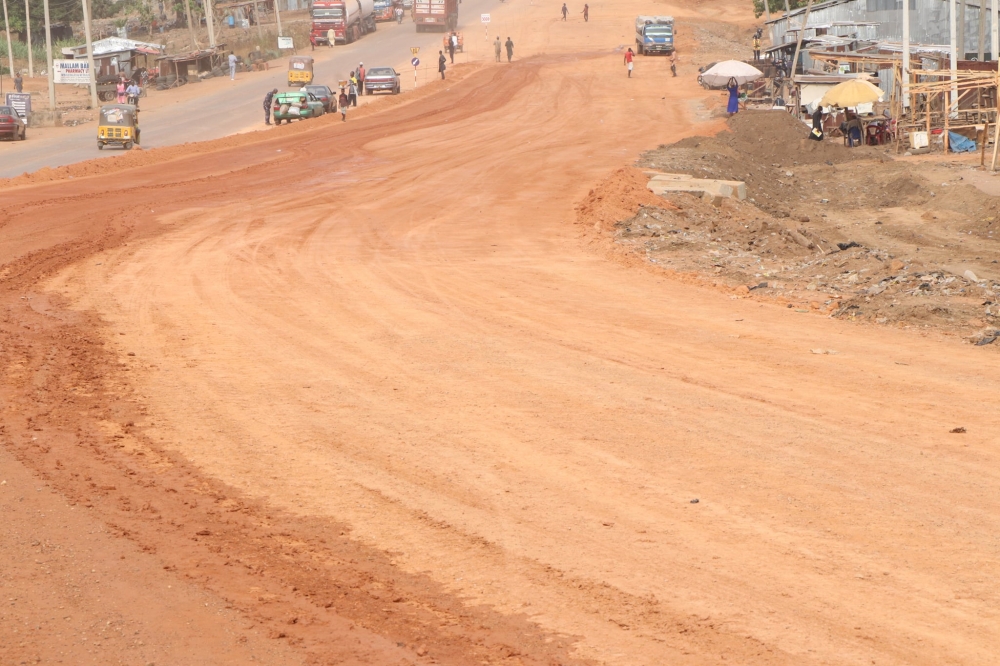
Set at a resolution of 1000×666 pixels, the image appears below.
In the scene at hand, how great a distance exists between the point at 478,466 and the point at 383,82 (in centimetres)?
5058

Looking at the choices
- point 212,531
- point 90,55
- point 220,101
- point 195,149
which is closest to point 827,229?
point 212,531

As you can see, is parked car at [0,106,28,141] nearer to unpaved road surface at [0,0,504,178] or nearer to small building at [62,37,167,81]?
unpaved road surface at [0,0,504,178]

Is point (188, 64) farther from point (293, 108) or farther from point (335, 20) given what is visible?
point (293, 108)

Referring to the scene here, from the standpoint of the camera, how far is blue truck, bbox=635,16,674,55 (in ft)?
227

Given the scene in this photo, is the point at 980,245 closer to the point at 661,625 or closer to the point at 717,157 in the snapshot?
the point at 717,157

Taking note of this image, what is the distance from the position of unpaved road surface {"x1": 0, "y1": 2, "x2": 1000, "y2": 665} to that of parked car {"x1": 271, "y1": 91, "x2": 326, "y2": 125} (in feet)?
94.6

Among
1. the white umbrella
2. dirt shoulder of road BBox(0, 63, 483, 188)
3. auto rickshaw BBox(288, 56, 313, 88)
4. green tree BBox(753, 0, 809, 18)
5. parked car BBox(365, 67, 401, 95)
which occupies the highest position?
green tree BBox(753, 0, 809, 18)

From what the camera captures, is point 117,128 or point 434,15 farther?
point 434,15

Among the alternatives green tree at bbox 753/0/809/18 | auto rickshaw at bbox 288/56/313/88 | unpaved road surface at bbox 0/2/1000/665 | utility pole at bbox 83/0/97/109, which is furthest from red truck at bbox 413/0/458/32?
unpaved road surface at bbox 0/2/1000/665

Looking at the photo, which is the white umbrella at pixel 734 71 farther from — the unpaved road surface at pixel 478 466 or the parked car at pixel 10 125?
the parked car at pixel 10 125

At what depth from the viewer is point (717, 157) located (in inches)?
1228

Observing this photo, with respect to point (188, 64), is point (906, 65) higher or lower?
lower

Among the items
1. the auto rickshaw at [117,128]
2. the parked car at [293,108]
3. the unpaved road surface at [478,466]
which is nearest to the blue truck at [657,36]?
the parked car at [293,108]

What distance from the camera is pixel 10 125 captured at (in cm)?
4822
